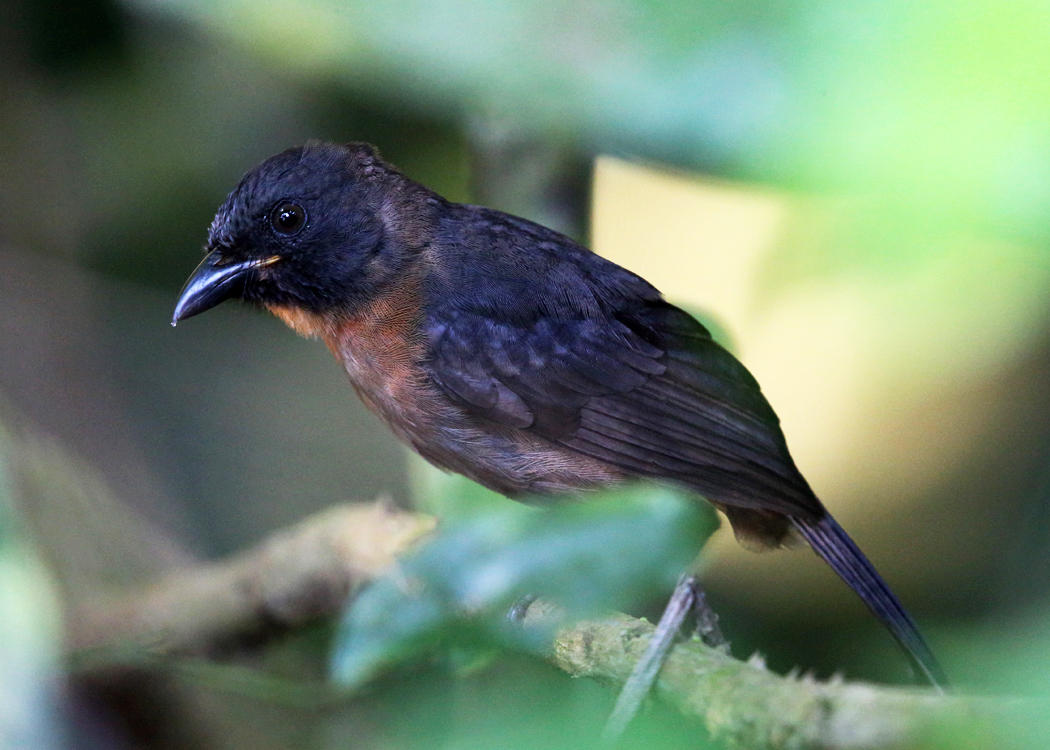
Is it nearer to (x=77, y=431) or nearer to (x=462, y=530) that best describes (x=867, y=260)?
(x=462, y=530)

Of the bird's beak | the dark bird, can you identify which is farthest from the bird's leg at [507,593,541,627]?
the bird's beak

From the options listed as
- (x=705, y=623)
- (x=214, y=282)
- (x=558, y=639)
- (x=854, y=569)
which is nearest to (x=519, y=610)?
(x=558, y=639)

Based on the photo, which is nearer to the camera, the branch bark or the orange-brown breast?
the branch bark

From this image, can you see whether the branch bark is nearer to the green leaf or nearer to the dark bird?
the green leaf

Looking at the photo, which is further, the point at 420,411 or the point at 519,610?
the point at 420,411

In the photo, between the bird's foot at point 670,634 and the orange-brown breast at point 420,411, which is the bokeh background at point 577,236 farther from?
the orange-brown breast at point 420,411

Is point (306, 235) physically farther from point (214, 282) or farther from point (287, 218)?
point (214, 282)
